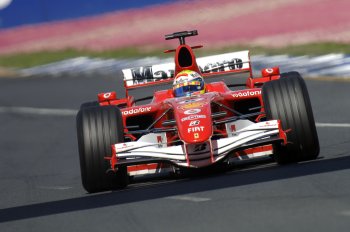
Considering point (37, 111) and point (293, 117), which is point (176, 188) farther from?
point (37, 111)

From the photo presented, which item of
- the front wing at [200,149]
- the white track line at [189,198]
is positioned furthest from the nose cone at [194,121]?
Result: the white track line at [189,198]

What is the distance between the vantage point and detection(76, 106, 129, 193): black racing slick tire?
10250 mm

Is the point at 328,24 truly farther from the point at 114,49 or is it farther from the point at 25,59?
the point at 25,59

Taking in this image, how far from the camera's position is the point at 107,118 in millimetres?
10422

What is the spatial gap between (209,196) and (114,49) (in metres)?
17.1

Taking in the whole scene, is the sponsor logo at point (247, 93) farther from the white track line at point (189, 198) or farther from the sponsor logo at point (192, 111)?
the white track line at point (189, 198)

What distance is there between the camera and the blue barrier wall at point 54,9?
23.7 metres

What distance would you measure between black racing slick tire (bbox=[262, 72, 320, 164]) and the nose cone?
25.0 inches

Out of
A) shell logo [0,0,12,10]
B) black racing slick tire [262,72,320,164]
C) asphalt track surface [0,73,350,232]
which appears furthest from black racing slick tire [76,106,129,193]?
shell logo [0,0,12,10]

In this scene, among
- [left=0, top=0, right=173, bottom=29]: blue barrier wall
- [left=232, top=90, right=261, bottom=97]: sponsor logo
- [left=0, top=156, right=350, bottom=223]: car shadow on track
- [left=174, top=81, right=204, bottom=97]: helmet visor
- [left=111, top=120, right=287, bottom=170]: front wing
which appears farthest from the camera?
[left=0, top=0, right=173, bottom=29]: blue barrier wall

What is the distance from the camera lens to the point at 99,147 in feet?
33.7

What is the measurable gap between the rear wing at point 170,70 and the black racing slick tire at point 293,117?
2561 millimetres

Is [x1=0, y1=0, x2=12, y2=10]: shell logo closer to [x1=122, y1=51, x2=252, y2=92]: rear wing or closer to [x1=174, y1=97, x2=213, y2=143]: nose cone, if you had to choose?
[x1=122, y1=51, x2=252, y2=92]: rear wing

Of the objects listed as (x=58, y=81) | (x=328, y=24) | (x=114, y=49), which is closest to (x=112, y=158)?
(x=328, y=24)
